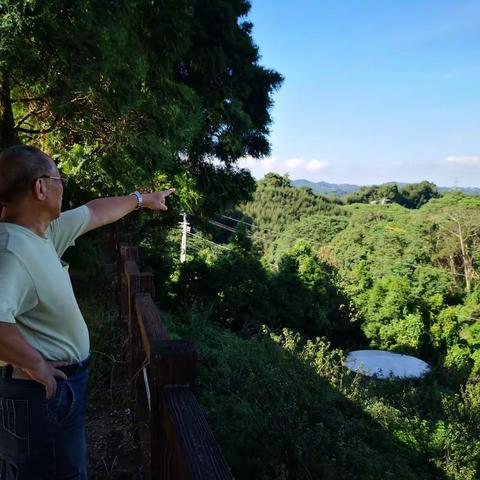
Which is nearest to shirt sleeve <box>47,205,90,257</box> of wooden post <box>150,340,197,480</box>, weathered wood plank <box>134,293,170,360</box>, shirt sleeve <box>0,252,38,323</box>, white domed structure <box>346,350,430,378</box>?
shirt sleeve <box>0,252,38,323</box>

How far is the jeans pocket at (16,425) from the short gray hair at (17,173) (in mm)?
608

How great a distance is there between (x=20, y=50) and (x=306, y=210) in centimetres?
5578

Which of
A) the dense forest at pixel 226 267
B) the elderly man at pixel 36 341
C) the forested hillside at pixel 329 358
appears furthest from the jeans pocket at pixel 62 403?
the forested hillside at pixel 329 358

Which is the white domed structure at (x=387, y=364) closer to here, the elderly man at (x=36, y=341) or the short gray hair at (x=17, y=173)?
the elderly man at (x=36, y=341)

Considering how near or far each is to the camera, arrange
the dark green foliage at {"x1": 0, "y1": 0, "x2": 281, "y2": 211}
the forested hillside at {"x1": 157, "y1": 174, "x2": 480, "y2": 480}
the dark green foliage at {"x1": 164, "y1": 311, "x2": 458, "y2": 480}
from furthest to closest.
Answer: the forested hillside at {"x1": 157, "y1": 174, "x2": 480, "y2": 480} < the dark green foliage at {"x1": 164, "y1": 311, "x2": 458, "y2": 480} < the dark green foliage at {"x1": 0, "y1": 0, "x2": 281, "y2": 211}

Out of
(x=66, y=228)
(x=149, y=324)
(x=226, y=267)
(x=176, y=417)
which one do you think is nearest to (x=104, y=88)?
(x=66, y=228)

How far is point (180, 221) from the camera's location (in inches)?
397

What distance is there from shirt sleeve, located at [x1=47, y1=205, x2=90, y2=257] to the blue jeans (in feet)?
1.59

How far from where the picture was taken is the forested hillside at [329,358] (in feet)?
13.6

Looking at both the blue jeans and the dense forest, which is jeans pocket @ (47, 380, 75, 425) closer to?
the blue jeans

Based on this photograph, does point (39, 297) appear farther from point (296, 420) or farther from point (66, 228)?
point (296, 420)

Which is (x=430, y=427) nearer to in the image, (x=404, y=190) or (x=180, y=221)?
(x=180, y=221)

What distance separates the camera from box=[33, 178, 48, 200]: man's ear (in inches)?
53.3

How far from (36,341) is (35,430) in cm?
27
